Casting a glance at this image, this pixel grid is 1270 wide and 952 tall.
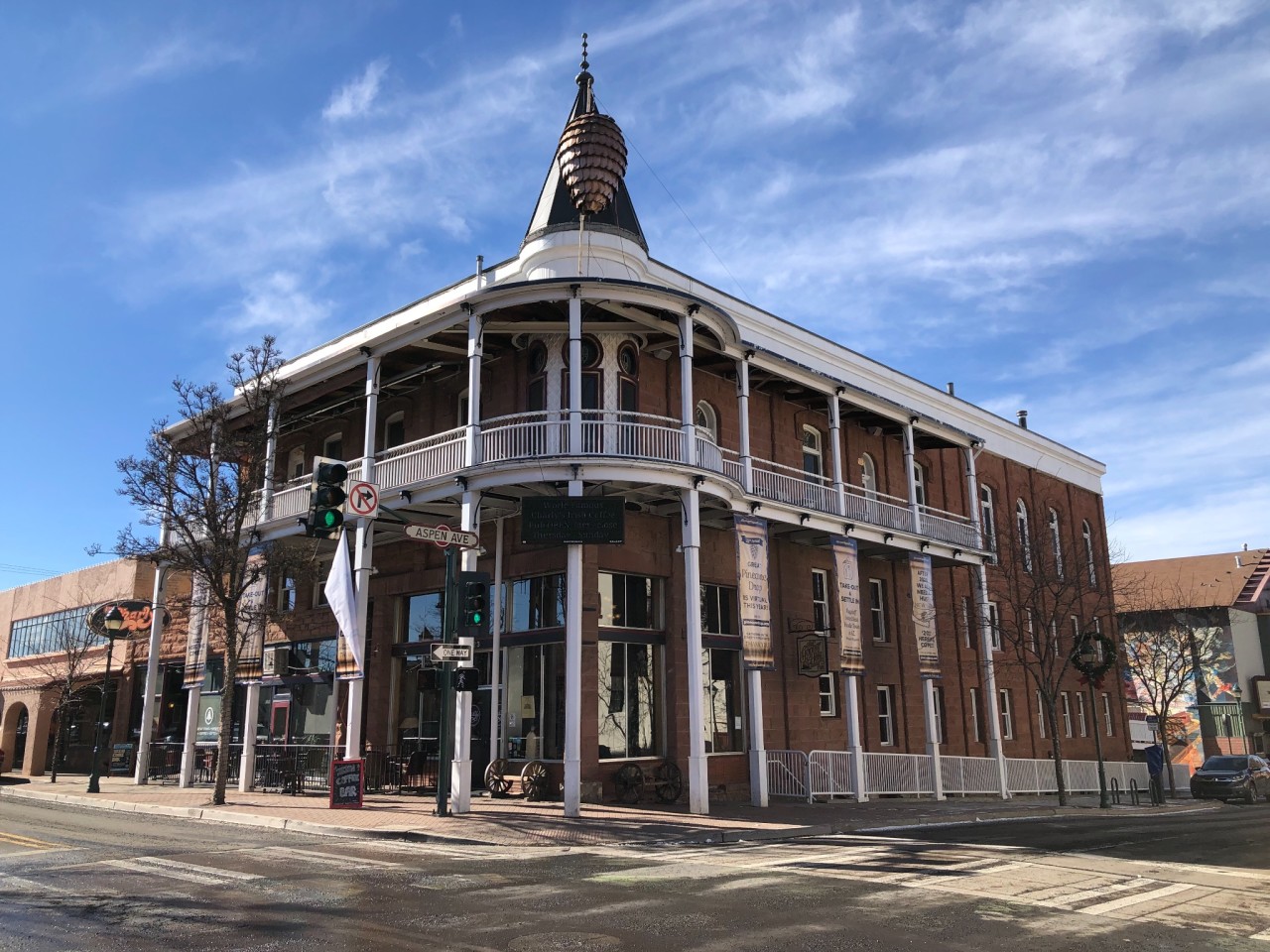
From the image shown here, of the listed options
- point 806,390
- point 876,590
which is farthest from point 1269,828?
point 806,390

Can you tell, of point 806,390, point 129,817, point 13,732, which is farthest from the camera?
point 13,732

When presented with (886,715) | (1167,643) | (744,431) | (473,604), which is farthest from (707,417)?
A: (1167,643)

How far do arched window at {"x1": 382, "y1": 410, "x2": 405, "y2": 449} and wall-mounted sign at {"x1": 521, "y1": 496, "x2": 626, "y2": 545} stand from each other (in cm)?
845

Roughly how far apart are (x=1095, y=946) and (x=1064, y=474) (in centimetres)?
3590

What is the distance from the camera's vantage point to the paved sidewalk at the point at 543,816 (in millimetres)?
14406

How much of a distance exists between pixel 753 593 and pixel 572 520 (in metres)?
4.69

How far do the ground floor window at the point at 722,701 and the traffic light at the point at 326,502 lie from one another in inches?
484

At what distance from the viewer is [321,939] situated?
281 inches

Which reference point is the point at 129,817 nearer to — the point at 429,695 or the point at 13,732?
the point at 429,695

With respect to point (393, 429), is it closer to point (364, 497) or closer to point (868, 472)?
point (364, 497)

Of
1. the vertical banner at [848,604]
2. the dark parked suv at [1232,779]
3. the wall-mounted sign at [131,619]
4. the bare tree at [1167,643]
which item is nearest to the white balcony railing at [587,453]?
the vertical banner at [848,604]

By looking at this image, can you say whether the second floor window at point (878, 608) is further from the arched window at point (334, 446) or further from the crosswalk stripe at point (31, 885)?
the crosswalk stripe at point (31, 885)

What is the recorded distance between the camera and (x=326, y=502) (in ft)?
39.4

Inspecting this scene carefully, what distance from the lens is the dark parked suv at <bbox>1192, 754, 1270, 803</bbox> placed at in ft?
101
